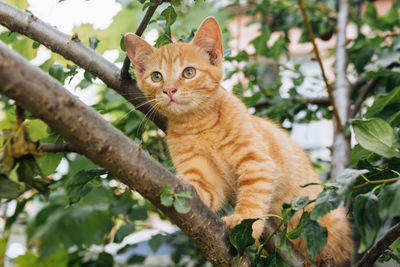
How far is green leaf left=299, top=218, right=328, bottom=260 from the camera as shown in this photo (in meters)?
0.92

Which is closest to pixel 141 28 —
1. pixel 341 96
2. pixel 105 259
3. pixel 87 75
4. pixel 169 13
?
pixel 169 13

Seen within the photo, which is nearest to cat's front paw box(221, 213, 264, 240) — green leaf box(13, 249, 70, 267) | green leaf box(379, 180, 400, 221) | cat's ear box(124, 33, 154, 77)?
green leaf box(379, 180, 400, 221)

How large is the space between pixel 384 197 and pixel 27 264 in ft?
Answer: 5.05

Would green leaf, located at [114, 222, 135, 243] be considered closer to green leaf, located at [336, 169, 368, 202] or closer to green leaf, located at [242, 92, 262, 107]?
green leaf, located at [242, 92, 262, 107]

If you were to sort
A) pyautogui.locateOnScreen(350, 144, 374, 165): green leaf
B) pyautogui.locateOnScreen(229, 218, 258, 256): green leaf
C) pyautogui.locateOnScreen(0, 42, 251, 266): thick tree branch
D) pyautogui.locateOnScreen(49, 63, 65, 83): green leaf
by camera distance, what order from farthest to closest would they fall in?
pyautogui.locateOnScreen(49, 63, 65, 83): green leaf → pyautogui.locateOnScreen(350, 144, 374, 165): green leaf → pyautogui.locateOnScreen(229, 218, 258, 256): green leaf → pyautogui.locateOnScreen(0, 42, 251, 266): thick tree branch

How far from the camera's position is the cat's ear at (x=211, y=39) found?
1636 mm

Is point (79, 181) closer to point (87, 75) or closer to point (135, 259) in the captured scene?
point (87, 75)

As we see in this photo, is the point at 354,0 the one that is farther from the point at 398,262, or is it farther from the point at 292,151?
the point at 398,262

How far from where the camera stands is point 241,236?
103 cm

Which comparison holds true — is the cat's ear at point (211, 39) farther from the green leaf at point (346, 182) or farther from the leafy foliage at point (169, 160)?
the green leaf at point (346, 182)

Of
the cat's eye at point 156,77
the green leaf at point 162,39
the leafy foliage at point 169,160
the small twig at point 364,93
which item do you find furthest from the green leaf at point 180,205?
the small twig at point 364,93

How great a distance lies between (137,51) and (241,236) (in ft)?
3.26

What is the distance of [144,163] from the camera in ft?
2.86

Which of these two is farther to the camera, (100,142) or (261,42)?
(261,42)
